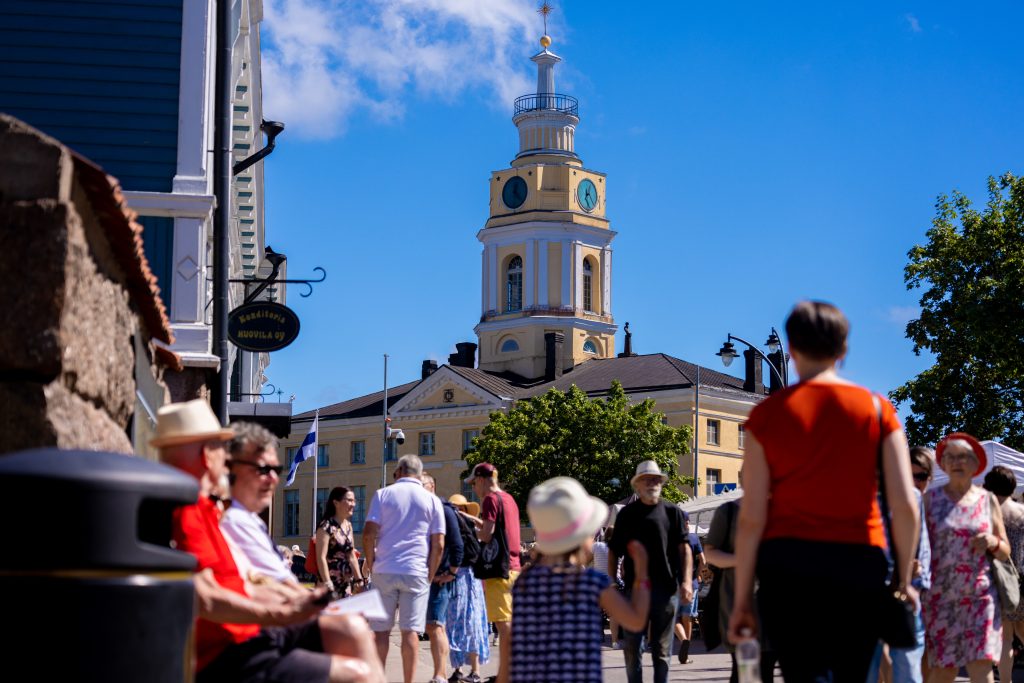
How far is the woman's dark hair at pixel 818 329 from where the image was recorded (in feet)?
17.7

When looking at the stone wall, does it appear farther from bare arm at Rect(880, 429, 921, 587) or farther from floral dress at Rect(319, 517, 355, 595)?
floral dress at Rect(319, 517, 355, 595)

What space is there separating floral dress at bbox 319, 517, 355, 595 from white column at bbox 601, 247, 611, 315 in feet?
306

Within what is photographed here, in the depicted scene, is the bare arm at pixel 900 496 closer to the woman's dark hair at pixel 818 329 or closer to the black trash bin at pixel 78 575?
the woman's dark hair at pixel 818 329

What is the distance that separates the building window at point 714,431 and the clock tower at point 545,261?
14.7 metres

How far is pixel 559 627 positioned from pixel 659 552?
4.92 m

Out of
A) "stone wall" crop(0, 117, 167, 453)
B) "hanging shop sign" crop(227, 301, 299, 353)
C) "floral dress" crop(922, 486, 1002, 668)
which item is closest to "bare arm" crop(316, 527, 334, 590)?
"hanging shop sign" crop(227, 301, 299, 353)

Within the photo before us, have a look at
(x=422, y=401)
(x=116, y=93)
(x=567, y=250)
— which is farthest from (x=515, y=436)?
(x=116, y=93)

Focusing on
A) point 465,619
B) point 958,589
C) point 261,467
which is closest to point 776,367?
point 465,619

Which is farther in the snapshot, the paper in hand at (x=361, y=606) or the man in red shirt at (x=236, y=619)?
the paper in hand at (x=361, y=606)

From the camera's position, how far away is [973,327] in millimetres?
39656

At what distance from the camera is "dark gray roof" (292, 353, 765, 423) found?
307ft

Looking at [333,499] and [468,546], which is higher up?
[333,499]

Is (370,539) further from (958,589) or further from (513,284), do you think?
(513,284)

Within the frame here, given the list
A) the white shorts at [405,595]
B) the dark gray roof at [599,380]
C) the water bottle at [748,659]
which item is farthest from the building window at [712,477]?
the water bottle at [748,659]
